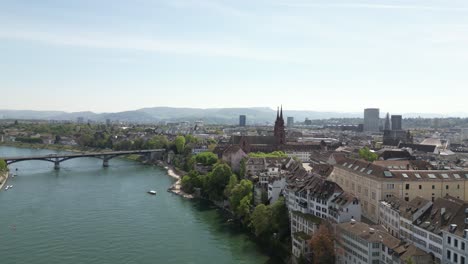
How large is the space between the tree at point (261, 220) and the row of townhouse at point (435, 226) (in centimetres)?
669

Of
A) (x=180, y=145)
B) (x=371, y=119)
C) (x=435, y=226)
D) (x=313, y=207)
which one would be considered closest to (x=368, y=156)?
(x=313, y=207)

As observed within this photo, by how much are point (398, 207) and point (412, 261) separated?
18.9 ft

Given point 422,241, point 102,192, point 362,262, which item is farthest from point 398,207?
point 102,192

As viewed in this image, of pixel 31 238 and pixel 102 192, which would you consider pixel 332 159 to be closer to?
pixel 102 192

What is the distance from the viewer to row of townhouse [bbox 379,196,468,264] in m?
18.9

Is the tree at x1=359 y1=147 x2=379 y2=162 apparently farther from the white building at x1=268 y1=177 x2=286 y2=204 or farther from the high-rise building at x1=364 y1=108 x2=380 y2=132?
the high-rise building at x1=364 y1=108 x2=380 y2=132

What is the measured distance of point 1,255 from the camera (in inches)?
989

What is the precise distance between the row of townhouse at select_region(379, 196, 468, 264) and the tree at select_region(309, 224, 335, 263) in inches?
141

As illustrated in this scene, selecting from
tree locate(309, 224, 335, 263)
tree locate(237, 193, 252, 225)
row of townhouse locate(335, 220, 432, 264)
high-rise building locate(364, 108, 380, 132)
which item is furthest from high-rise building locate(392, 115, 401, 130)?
tree locate(309, 224, 335, 263)

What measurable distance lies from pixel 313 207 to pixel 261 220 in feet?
10.5

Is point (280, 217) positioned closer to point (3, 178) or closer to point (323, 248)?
point (323, 248)

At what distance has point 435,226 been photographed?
20719 millimetres

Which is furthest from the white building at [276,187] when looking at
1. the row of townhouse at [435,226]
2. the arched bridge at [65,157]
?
the arched bridge at [65,157]

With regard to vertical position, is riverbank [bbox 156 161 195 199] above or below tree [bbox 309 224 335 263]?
below
